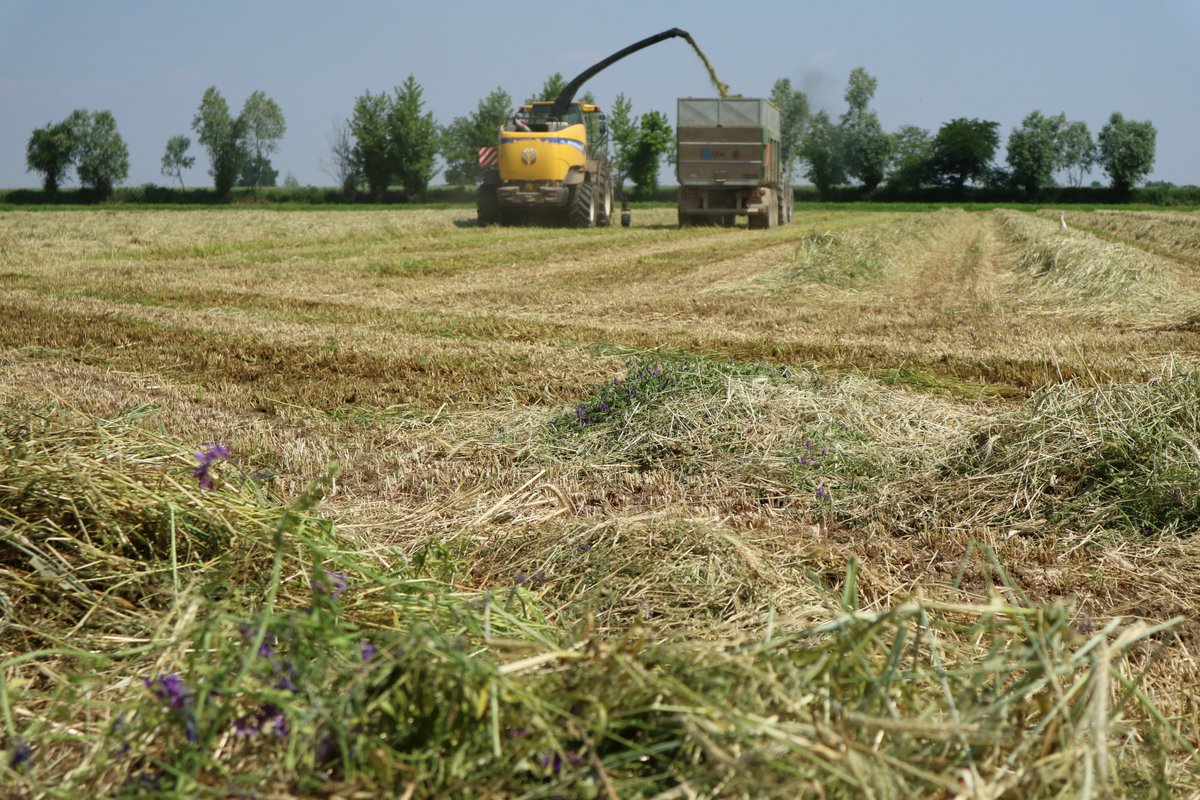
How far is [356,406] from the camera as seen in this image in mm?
6301

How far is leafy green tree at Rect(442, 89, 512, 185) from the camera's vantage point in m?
80.2

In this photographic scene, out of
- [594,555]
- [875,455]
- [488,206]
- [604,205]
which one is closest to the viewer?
[594,555]

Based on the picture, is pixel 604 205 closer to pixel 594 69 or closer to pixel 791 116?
pixel 594 69

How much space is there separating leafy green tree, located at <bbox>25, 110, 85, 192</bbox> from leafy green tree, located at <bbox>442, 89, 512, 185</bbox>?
3157 centimetres

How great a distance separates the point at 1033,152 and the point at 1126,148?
1542cm

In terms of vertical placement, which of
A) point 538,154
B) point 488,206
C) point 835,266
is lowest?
point 835,266

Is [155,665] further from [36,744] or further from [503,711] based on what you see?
[503,711]

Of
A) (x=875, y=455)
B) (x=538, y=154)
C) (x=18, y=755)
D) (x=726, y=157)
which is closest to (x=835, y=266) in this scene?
(x=875, y=455)

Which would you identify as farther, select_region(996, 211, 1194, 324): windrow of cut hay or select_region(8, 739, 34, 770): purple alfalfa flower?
select_region(996, 211, 1194, 324): windrow of cut hay

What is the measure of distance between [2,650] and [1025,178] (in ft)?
328

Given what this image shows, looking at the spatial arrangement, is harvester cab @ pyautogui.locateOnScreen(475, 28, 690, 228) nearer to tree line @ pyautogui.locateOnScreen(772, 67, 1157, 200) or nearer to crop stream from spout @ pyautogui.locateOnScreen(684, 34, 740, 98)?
crop stream from spout @ pyautogui.locateOnScreen(684, 34, 740, 98)

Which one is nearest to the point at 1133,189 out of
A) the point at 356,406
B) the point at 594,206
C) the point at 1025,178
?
the point at 1025,178

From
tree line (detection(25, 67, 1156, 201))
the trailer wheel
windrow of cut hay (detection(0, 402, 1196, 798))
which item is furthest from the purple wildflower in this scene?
tree line (detection(25, 67, 1156, 201))

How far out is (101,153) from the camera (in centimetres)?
8475
